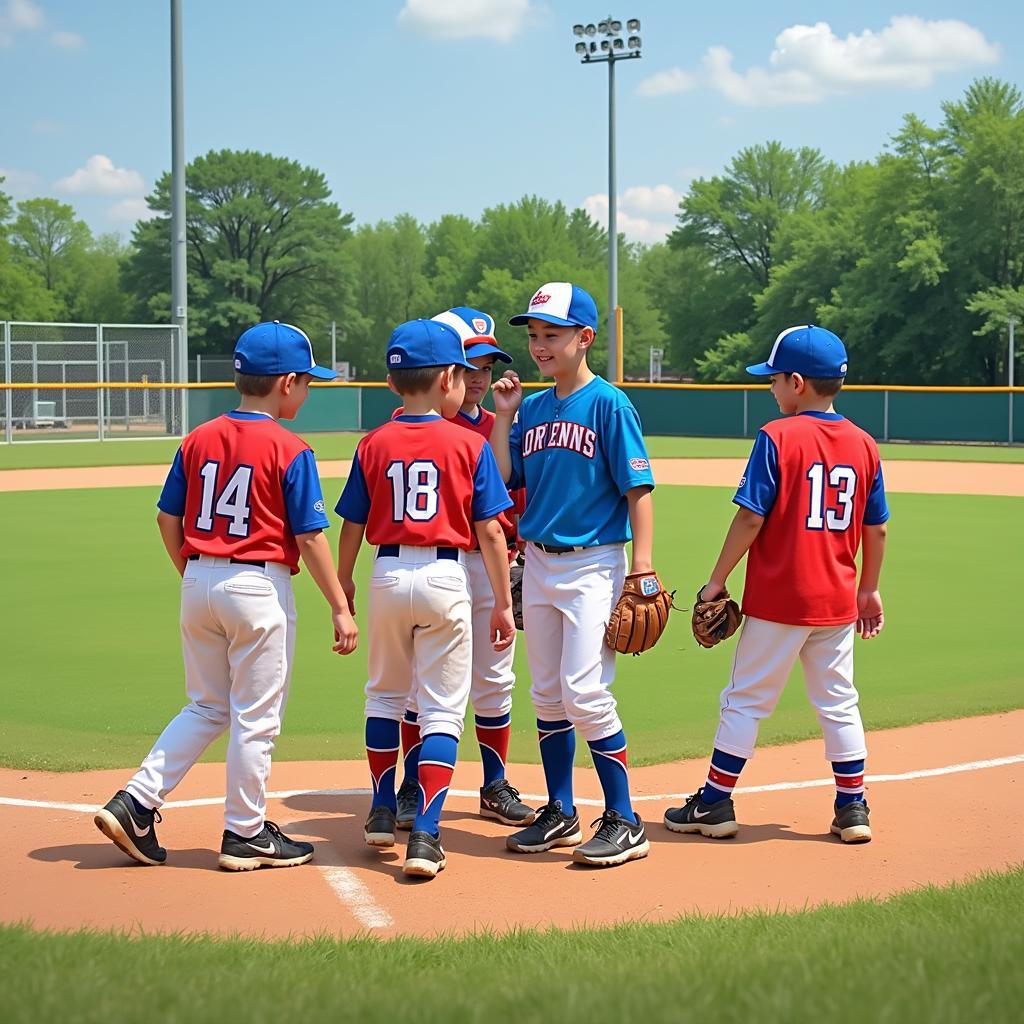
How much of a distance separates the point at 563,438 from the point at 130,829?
2075mm

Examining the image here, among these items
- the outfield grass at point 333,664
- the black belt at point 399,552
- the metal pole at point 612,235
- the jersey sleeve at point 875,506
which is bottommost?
the outfield grass at point 333,664

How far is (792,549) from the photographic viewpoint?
16.7ft

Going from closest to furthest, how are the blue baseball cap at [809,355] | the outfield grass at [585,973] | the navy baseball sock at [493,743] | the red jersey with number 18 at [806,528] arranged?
the outfield grass at [585,973], the red jersey with number 18 at [806,528], the blue baseball cap at [809,355], the navy baseball sock at [493,743]

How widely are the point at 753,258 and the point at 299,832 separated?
8345 cm

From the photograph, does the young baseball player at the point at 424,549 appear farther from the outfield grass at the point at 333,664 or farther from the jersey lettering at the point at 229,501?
the outfield grass at the point at 333,664

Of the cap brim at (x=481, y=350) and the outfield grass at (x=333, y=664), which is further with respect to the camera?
the outfield grass at (x=333, y=664)

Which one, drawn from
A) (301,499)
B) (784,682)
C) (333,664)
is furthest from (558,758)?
(333,664)

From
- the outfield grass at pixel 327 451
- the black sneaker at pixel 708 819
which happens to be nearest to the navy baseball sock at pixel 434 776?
the black sneaker at pixel 708 819

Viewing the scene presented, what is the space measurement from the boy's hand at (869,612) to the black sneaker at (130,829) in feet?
9.32

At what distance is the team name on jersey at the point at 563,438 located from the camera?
4.96 meters

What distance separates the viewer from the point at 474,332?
5.60 m

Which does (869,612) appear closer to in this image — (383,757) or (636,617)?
(636,617)

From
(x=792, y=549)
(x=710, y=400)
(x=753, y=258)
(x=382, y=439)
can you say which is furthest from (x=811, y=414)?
(x=753, y=258)

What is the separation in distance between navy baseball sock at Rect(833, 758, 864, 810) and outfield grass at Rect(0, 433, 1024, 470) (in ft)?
75.6
